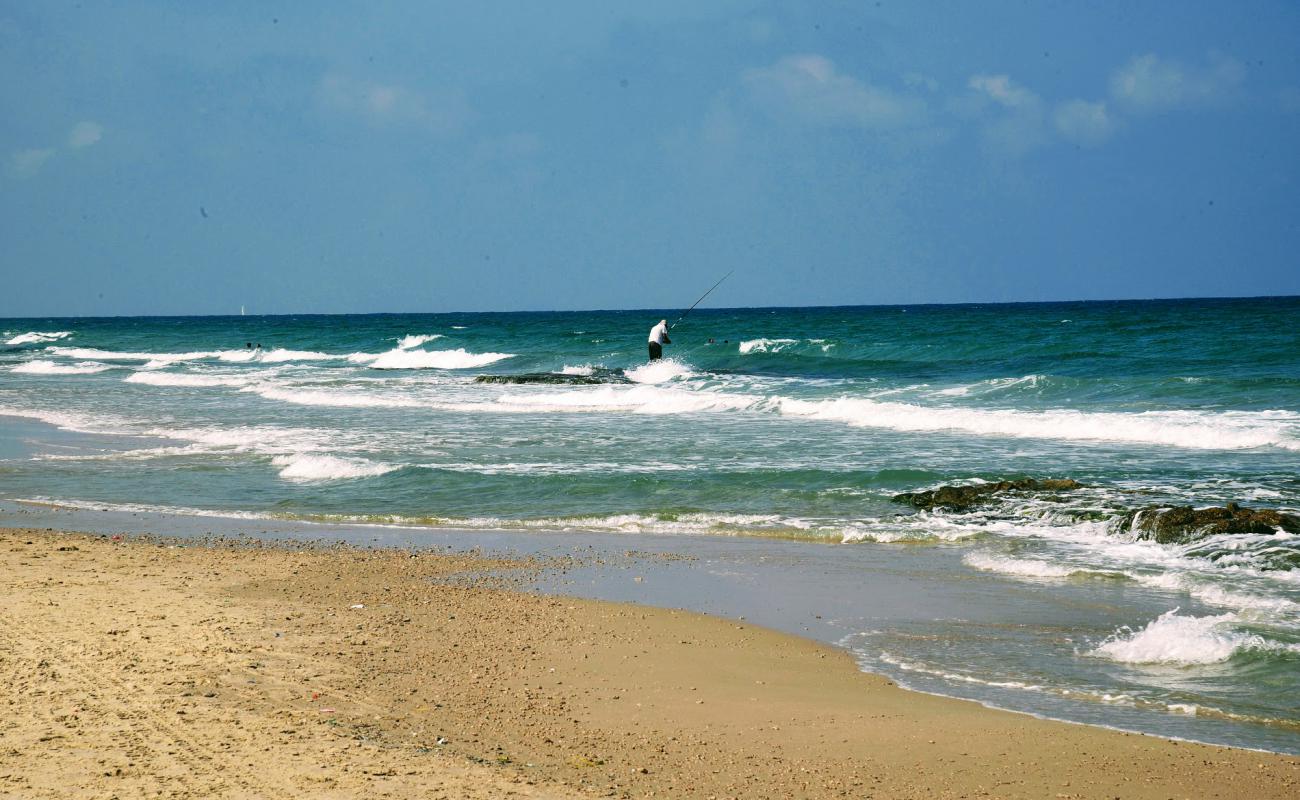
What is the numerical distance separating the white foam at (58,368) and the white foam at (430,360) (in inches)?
375

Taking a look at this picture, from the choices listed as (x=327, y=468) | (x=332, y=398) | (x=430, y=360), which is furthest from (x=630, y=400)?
(x=430, y=360)

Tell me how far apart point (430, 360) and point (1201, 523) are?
38.4 m

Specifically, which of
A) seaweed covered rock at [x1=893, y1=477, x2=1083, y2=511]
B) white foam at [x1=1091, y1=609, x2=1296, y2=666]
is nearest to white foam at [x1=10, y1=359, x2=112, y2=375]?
seaweed covered rock at [x1=893, y1=477, x2=1083, y2=511]

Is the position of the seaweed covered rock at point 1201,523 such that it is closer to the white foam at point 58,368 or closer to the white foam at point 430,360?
the white foam at point 430,360

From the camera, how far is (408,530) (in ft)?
35.1

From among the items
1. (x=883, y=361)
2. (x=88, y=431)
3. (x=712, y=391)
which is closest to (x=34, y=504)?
(x=88, y=431)

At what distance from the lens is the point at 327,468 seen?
1384 centimetres

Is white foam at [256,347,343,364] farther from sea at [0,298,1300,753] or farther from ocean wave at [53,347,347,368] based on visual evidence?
sea at [0,298,1300,753]

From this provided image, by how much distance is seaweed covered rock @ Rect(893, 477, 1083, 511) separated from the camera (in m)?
11.2

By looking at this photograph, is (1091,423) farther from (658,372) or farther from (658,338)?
(658,372)

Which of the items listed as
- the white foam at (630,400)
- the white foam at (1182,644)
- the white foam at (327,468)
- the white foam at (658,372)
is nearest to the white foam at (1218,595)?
the white foam at (1182,644)

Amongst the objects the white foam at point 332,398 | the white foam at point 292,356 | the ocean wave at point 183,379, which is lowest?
Result: the white foam at point 332,398

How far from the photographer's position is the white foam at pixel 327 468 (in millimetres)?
13625

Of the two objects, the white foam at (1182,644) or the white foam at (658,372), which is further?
the white foam at (658,372)
